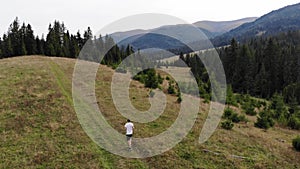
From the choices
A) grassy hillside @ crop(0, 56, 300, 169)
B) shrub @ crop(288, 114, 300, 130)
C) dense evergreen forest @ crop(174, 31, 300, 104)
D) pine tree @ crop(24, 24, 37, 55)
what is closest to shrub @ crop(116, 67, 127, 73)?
grassy hillside @ crop(0, 56, 300, 169)

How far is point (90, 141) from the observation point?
2230 cm

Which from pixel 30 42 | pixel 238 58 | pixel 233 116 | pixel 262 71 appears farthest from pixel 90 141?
pixel 238 58

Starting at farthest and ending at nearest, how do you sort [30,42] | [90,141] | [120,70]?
[30,42]
[120,70]
[90,141]

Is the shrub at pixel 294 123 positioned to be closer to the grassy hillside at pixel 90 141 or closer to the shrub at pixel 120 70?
the grassy hillside at pixel 90 141

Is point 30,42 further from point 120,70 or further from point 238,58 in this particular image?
point 238,58

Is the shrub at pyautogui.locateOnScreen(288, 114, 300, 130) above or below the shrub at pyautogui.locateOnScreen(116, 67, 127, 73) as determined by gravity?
below

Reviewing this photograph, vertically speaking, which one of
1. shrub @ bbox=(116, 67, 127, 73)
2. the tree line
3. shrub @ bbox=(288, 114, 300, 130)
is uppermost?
the tree line

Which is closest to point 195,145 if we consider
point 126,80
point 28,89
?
point 28,89

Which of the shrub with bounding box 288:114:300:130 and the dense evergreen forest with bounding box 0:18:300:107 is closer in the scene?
the shrub with bounding box 288:114:300:130

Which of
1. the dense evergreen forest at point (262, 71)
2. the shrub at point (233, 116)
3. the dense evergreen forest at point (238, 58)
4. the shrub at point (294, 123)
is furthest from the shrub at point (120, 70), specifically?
the shrub at point (294, 123)

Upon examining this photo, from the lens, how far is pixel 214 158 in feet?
66.3

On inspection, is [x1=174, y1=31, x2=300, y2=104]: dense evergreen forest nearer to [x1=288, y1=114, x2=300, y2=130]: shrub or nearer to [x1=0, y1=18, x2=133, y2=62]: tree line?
[x1=0, y1=18, x2=133, y2=62]: tree line

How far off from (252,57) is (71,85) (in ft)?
221

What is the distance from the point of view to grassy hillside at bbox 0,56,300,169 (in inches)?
758
